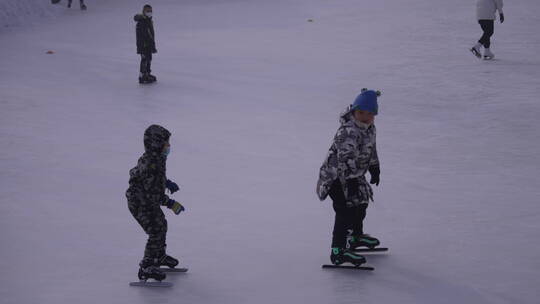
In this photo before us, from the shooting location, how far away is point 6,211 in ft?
26.5

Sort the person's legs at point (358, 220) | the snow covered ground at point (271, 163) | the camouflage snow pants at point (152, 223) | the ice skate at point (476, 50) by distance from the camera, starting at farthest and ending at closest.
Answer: the ice skate at point (476, 50), the person's legs at point (358, 220), the snow covered ground at point (271, 163), the camouflage snow pants at point (152, 223)

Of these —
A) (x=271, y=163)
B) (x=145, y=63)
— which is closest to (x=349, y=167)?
(x=271, y=163)

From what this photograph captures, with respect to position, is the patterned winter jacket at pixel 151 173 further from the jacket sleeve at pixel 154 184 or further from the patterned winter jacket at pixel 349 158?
the patterned winter jacket at pixel 349 158

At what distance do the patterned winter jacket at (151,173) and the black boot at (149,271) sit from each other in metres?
0.51

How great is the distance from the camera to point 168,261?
250 inches

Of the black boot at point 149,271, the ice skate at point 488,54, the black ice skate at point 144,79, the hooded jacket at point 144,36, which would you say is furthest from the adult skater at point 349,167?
the ice skate at point 488,54

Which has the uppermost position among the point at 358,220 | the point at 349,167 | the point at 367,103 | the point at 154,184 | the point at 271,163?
the point at 367,103

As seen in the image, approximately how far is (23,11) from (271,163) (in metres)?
17.5

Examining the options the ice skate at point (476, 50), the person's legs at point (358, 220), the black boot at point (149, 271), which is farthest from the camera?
the ice skate at point (476, 50)

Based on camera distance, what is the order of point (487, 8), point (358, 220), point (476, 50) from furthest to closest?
point (476, 50) → point (487, 8) → point (358, 220)

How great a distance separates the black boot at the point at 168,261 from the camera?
247 inches

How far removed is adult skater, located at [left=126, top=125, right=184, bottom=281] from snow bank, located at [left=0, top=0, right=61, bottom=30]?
18701 millimetres

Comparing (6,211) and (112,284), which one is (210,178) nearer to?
(6,211)

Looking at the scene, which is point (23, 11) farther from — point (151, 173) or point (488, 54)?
point (151, 173)
